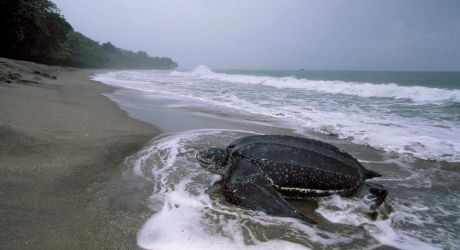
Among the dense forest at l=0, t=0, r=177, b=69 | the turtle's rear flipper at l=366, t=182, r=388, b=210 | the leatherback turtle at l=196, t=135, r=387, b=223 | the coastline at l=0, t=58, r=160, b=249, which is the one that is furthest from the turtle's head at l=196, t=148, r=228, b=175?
the dense forest at l=0, t=0, r=177, b=69

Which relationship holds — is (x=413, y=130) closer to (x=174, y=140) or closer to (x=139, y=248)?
(x=174, y=140)

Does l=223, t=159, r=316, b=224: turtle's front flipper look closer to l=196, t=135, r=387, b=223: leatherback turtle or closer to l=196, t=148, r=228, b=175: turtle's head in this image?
l=196, t=135, r=387, b=223: leatherback turtle

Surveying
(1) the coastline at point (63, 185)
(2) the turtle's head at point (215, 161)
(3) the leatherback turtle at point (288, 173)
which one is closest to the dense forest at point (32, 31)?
(1) the coastline at point (63, 185)

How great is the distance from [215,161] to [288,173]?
725 millimetres

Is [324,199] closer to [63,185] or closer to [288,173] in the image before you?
[288,173]

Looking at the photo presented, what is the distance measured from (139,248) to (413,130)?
5.27 metres

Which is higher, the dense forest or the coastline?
the dense forest

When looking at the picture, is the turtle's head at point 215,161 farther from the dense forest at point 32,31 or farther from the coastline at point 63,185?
the dense forest at point 32,31

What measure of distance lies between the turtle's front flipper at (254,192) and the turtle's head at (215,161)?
0.23m

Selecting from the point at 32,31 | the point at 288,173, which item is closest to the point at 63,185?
the point at 288,173

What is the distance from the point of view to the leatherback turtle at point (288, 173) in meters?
2.22

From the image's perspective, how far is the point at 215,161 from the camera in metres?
2.71

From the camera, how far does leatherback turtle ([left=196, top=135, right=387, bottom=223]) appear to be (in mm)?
2223

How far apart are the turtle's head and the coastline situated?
0.68m
